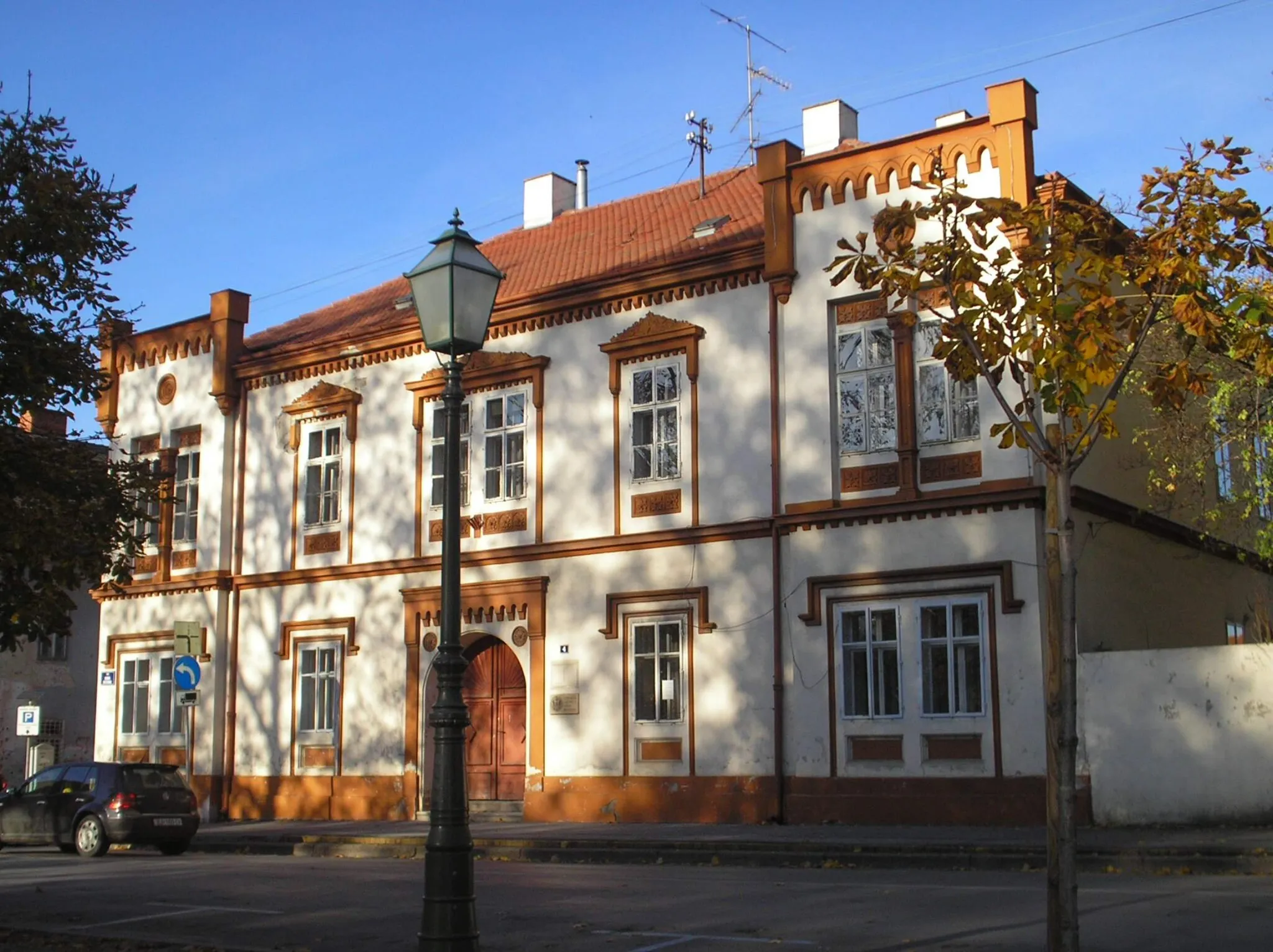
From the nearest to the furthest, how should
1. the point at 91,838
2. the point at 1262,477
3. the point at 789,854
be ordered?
the point at 789,854 < the point at 1262,477 < the point at 91,838

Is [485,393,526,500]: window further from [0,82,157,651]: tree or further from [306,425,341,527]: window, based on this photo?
[0,82,157,651]: tree

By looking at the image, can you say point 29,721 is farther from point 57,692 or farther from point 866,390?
point 866,390

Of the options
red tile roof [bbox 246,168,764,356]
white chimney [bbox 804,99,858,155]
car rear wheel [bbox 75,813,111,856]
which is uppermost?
white chimney [bbox 804,99,858,155]

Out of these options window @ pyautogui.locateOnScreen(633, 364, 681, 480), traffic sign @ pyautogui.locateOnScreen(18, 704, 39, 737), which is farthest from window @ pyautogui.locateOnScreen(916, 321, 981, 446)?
traffic sign @ pyautogui.locateOnScreen(18, 704, 39, 737)

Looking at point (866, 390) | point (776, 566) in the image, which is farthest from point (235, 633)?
point (866, 390)

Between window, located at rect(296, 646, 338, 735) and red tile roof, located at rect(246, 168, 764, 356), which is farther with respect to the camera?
window, located at rect(296, 646, 338, 735)

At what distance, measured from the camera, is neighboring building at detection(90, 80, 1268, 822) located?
20.2 m

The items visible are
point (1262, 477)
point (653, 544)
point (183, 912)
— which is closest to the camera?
point (183, 912)

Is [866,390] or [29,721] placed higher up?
[866,390]

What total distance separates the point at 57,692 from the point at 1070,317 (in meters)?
37.6

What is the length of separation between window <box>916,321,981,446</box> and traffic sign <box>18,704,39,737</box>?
18.0 metres

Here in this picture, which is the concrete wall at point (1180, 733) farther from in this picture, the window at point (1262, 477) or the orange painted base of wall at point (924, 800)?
the window at point (1262, 477)

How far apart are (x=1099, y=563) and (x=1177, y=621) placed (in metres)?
3.50

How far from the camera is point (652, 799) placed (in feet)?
73.7
